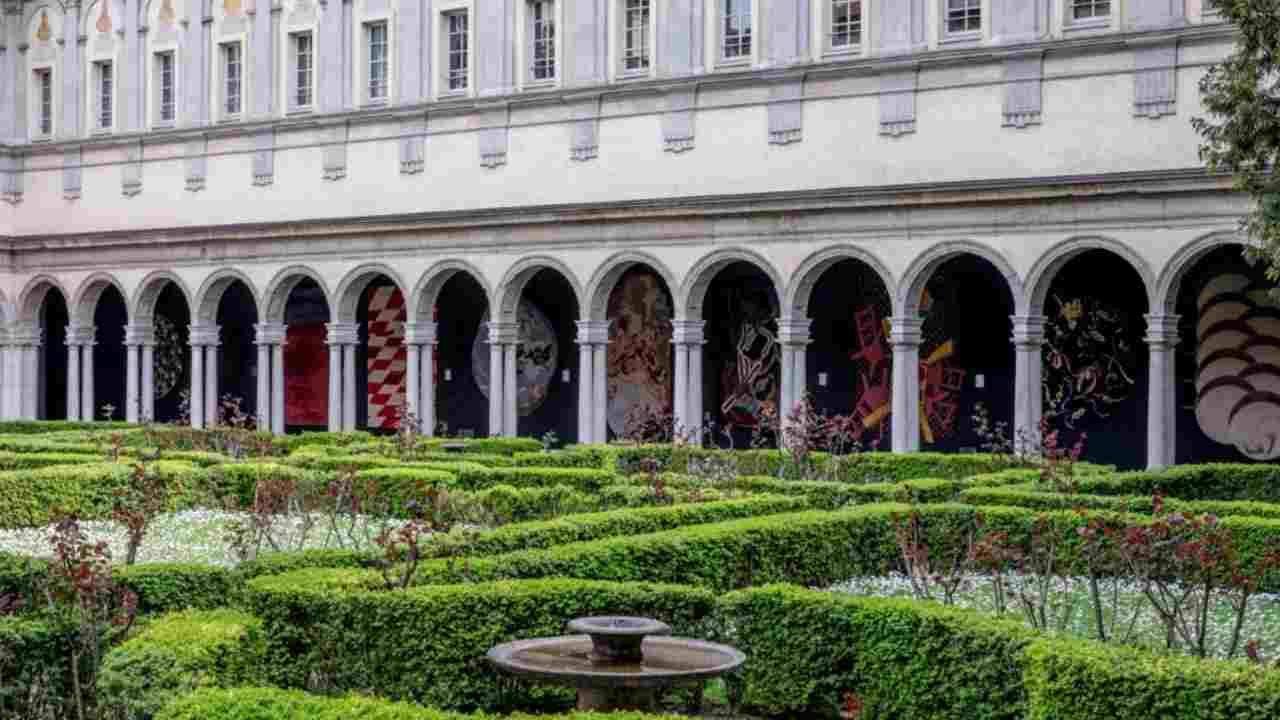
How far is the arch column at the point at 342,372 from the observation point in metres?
37.3

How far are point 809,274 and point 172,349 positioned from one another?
1939 centimetres

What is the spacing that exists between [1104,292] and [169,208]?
71.7 feet

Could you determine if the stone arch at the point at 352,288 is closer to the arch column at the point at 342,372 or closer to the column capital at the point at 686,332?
the arch column at the point at 342,372

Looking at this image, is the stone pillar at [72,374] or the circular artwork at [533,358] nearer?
the circular artwork at [533,358]

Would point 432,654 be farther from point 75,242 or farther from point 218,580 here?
point 75,242


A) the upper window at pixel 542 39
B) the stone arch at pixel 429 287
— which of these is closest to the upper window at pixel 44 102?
the stone arch at pixel 429 287

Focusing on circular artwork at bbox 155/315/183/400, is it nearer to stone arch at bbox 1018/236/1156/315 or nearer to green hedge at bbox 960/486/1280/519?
stone arch at bbox 1018/236/1156/315

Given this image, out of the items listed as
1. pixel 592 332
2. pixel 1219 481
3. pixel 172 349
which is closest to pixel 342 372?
pixel 592 332

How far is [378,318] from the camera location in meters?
41.1

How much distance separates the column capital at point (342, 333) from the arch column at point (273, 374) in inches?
69.6

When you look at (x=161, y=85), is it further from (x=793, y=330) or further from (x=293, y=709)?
(x=293, y=709)

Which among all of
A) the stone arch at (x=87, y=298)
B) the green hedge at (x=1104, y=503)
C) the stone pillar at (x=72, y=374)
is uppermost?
the stone arch at (x=87, y=298)

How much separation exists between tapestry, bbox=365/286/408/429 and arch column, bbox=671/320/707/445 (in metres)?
9.47

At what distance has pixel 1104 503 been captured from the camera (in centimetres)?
1817
